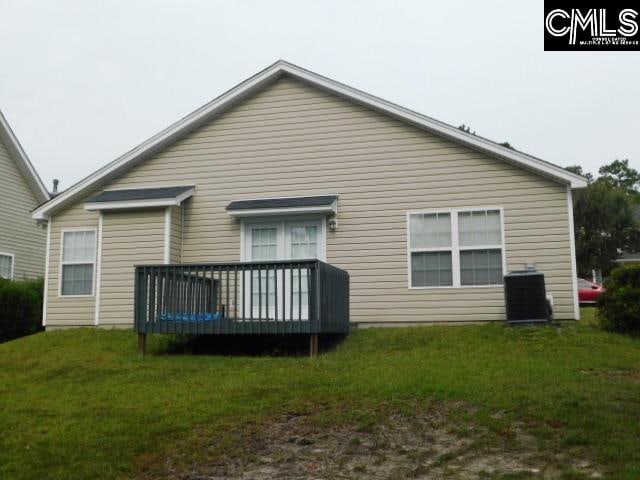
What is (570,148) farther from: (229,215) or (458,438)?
(458,438)

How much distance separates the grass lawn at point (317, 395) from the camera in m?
5.87

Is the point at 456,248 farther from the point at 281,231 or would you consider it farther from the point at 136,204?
the point at 136,204

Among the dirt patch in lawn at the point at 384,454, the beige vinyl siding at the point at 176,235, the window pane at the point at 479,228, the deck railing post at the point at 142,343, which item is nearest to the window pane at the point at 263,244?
the beige vinyl siding at the point at 176,235

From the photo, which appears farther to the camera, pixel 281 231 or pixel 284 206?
pixel 281 231

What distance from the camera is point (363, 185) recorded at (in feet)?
45.0

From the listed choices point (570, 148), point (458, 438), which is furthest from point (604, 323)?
point (570, 148)

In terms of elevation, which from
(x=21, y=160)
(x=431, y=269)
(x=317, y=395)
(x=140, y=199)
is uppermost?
(x=21, y=160)

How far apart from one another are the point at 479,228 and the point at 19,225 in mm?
14797

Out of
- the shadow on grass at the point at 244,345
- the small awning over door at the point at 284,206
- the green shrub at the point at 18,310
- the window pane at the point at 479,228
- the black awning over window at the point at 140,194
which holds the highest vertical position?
the black awning over window at the point at 140,194

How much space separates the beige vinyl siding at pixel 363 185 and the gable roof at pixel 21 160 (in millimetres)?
7028

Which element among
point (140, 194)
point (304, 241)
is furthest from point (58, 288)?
point (304, 241)

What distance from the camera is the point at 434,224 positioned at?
13.2m

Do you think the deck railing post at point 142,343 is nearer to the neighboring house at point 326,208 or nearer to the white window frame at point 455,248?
the neighboring house at point 326,208

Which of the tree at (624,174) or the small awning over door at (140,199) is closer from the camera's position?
the small awning over door at (140,199)
